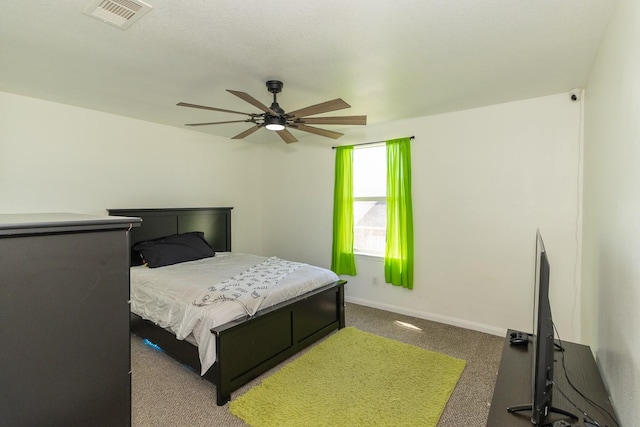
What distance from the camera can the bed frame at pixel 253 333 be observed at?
85.0 inches

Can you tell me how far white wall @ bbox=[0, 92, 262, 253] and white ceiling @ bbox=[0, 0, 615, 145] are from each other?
0.31 metres

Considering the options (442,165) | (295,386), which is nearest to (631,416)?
(295,386)

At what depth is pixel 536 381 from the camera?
1151 mm

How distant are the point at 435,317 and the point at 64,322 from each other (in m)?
3.58

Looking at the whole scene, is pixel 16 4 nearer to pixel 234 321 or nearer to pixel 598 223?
pixel 234 321

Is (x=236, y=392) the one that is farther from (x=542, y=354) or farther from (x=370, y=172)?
(x=370, y=172)

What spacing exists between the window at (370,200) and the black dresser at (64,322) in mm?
3434

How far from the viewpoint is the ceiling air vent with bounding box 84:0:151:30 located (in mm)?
1604

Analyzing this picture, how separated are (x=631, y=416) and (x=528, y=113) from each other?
2709mm

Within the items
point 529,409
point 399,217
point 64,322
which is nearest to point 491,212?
point 399,217

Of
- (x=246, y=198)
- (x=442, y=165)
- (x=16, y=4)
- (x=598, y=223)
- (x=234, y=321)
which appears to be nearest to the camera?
(x=16, y=4)

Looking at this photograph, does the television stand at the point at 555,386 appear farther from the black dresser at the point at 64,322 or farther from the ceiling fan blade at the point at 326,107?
the ceiling fan blade at the point at 326,107

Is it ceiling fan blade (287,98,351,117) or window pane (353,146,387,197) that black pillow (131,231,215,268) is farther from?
ceiling fan blade (287,98,351,117)

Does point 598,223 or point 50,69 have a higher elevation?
point 50,69
